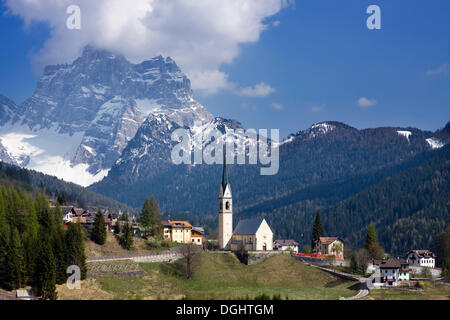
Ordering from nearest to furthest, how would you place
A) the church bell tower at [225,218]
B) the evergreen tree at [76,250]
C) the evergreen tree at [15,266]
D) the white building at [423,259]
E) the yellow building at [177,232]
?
1. the evergreen tree at [15,266]
2. the evergreen tree at [76,250]
3. the church bell tower at [225,218]
4. the yellow building at [177,232]
5. the white building at [423,259]

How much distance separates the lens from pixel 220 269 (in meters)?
118

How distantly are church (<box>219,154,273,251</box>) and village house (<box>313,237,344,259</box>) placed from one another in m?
20.2

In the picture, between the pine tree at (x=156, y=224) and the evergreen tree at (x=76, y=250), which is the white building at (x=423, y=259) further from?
the evergreen tree at (x=76, y=250)

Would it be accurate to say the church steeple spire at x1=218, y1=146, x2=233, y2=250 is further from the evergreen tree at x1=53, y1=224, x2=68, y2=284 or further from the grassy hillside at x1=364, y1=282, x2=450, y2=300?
the evergreen tree at x1=53, y1=224, x2=68, y2=284

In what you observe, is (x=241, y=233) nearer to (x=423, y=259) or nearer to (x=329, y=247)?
(x=329, y=247)

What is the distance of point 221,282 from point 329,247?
168 feet

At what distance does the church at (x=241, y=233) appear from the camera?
13638 cm

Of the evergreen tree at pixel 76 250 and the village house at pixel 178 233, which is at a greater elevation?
the village house at pixel 178 233

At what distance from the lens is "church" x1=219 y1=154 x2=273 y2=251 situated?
136375mm

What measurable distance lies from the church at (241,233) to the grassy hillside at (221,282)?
9184 millimetres

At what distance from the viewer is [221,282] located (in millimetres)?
110438

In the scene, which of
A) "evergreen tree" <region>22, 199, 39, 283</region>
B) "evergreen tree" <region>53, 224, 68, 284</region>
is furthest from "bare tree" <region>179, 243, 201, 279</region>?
"evergreen tree" <region>22, 199, 39, 283</region>

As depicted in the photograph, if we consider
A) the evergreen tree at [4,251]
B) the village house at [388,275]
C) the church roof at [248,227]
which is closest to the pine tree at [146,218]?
the church roof at [248,227]
